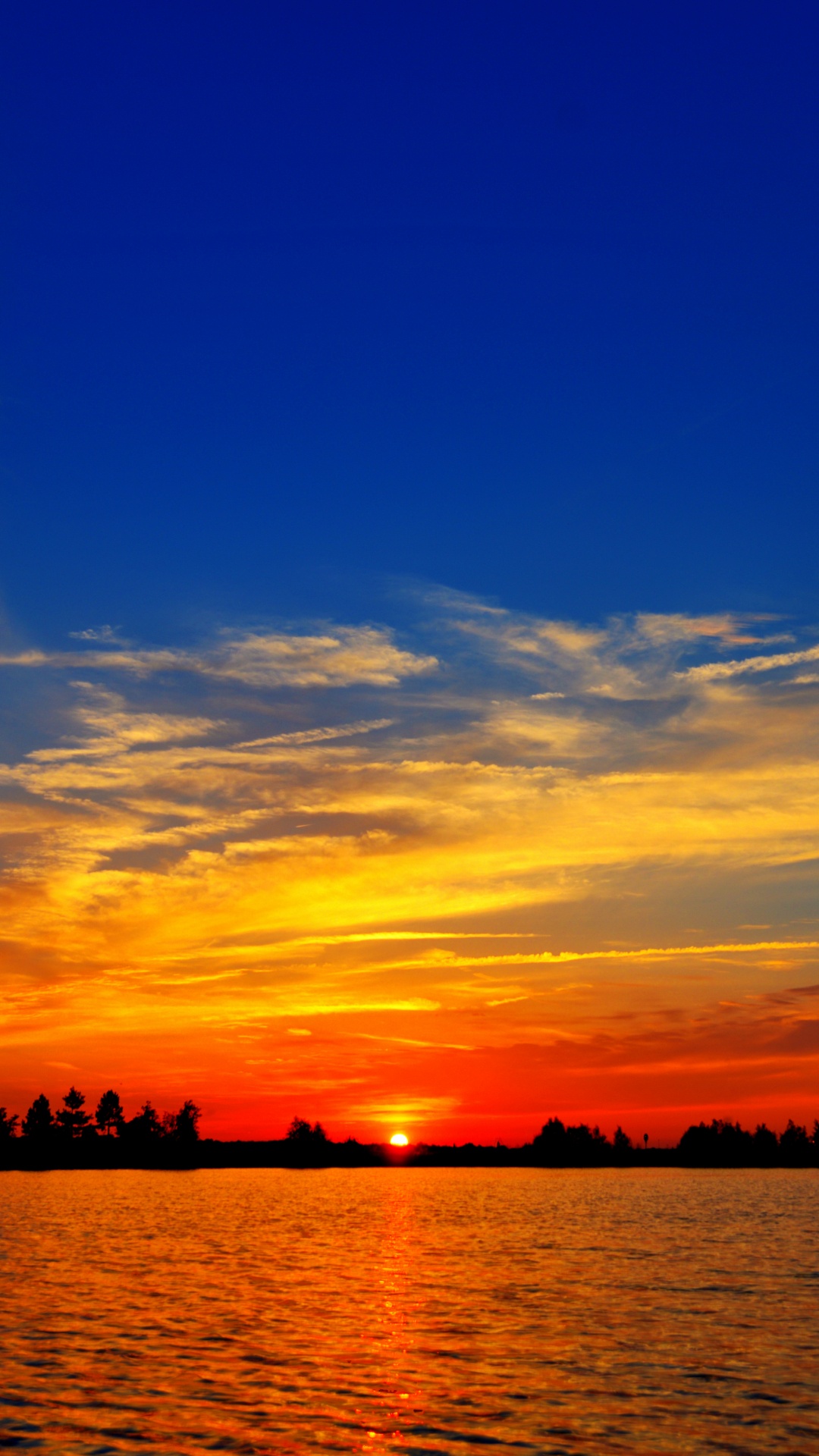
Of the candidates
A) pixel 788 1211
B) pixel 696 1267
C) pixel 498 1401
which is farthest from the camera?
pixel 788 1211

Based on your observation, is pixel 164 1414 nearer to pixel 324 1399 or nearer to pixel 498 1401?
pixel 324 1399

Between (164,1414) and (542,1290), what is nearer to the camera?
(164,1414)

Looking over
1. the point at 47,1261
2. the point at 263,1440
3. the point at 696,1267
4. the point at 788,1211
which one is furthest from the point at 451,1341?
the point at 788,1211

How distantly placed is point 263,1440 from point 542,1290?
35976 millimetres

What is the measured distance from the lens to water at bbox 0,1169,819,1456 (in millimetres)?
30547

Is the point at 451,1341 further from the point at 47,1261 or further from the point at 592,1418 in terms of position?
the point at 47,1261

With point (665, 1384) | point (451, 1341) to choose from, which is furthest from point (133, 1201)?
point (665, 1384)

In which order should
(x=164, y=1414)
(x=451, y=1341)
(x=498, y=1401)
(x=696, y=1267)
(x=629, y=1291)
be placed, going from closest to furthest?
1. (x=164, y=1414)
2. (x=498, y=1401)
3. (x=451, y=1341)
4. (x=629, y=1291)
5. (x=696, y=1267)

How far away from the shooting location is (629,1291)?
61.0 meters

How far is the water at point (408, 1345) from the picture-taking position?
30.5 metres

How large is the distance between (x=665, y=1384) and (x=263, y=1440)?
15.1 metres

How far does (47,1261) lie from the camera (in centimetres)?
7488

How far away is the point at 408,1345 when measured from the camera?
1734 inches

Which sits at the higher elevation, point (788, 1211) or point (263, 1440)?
point (263, 1440)
